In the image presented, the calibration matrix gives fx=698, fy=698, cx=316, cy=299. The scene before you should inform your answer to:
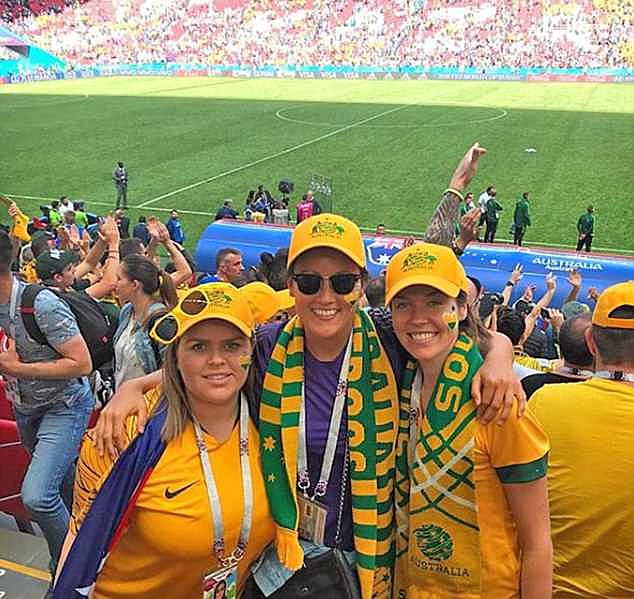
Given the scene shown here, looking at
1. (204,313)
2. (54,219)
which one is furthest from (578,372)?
(54,219)

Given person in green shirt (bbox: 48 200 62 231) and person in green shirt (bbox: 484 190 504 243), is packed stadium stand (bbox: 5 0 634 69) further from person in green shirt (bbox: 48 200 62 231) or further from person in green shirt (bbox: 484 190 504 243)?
person in green shirt (bbox: 48 200 62 231)

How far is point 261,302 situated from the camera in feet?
9.37

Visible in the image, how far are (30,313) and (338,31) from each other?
197 ft

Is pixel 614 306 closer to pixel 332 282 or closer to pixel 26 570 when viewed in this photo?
pixel 332 282

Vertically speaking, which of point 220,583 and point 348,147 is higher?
point 348,147

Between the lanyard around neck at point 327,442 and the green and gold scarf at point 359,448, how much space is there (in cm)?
2

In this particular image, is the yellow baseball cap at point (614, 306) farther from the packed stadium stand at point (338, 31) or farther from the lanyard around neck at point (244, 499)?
the packed stadium stand at point (338, 31)

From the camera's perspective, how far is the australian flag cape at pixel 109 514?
7.45 ft

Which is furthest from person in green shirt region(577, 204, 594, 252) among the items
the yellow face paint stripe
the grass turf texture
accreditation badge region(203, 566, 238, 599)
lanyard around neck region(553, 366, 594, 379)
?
accreditation badge region(203, 566, 238, 599)

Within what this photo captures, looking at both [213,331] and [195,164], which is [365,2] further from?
[213,331]

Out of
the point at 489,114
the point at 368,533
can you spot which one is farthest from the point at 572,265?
the point at 489,114

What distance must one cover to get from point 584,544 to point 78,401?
2807 mm

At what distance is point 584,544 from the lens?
8.07 feet

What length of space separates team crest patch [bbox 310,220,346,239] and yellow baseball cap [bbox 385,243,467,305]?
215 mm
